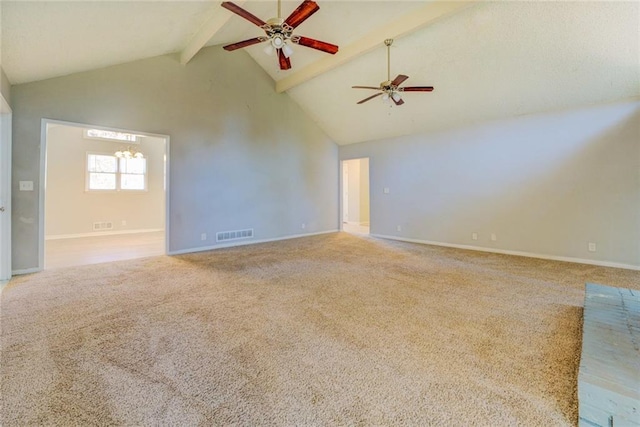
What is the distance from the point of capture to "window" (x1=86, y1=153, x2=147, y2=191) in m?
6.79

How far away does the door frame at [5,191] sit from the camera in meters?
3.29

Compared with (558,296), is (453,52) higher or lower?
higher

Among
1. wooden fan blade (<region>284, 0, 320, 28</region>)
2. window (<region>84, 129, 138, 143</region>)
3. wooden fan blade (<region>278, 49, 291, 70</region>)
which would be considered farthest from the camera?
window (<region>84, 129, 138, 143</region>)

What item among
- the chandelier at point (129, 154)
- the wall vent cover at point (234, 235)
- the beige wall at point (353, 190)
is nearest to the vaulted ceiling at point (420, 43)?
the wall vent cover at point (234, 235)

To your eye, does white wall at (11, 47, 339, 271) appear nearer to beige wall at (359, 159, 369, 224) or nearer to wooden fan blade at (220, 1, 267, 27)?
beige wall at (359, 159, 369, 224)

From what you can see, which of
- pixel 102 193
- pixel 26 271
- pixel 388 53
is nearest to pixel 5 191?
pixel 26 271

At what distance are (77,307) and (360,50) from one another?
500cm

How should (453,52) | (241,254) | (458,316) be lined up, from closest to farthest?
(458,316)
(453,52)
(241,254)

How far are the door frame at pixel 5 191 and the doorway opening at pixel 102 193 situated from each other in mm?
1637

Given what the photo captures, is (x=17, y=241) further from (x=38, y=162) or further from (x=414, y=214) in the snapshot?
(x=414, y=214)

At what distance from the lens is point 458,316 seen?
2393 mm

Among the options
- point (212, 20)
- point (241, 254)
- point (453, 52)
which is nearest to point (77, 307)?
point (241, 254)

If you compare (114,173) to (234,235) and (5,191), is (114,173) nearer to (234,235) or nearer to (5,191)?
(5,191)

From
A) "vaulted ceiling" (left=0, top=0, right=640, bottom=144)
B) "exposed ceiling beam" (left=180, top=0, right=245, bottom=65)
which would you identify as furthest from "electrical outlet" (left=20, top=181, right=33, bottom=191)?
"exposed ceiling beam" (left=180, top=0, right=245, bottom=65)
